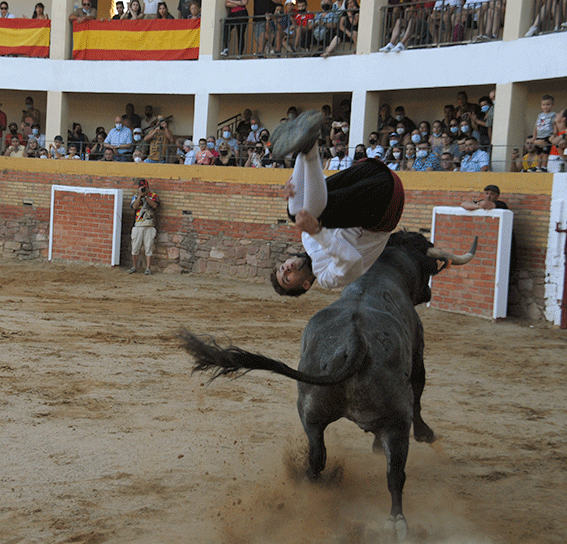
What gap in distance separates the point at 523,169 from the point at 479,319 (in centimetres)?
250

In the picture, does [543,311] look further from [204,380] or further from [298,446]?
[298,446]

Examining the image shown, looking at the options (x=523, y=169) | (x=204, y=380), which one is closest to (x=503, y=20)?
Result: (x=523, y=169)

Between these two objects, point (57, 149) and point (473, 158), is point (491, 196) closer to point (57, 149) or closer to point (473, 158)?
point (473, 158)

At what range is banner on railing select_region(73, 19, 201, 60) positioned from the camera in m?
15.2

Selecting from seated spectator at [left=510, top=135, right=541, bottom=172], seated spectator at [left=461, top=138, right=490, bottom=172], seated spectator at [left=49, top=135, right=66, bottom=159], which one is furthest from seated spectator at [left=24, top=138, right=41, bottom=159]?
seated spectator at [left=510, top=135, right=541, bottom=172]

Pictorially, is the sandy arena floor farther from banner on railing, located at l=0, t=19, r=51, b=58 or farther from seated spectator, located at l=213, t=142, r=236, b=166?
banner on railing, located at l=0, t=19, r=51, b=58

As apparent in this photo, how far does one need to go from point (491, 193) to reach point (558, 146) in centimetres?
121

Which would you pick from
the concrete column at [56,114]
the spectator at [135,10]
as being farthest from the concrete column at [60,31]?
the spectator at [135,10]

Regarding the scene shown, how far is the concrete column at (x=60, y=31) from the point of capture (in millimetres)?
16172

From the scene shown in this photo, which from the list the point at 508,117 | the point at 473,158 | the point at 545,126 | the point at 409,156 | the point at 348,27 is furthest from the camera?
the point at 348,27

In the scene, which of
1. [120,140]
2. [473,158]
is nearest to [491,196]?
[473,158]

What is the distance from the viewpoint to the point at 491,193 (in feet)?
31.1

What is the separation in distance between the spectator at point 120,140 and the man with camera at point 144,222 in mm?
2237

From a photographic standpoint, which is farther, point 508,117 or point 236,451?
point 508,117
